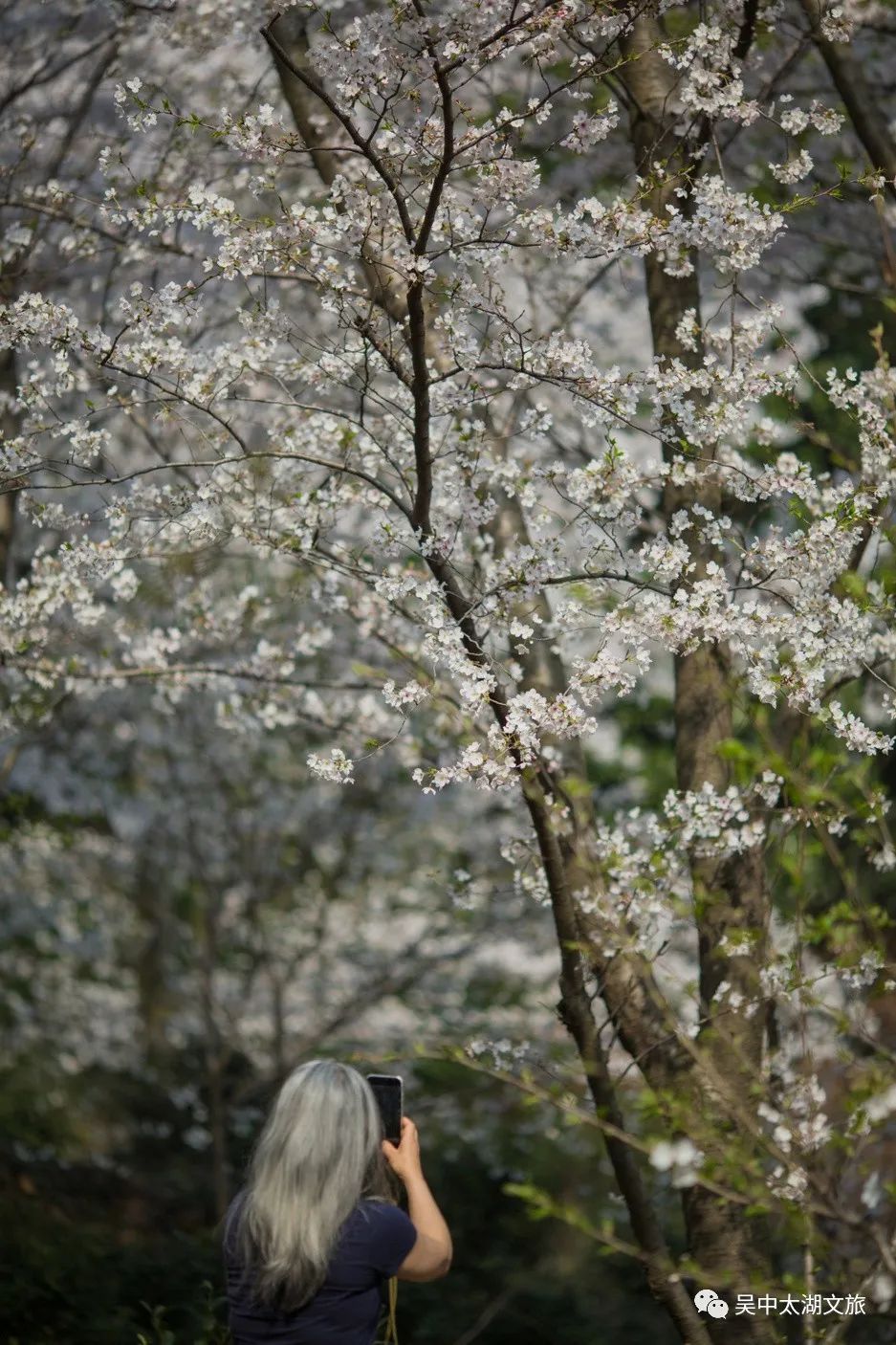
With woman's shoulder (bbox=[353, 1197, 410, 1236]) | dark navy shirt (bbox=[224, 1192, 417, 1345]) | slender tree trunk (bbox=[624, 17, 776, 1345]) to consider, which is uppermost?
slender tree trunk (bbox=[624, 17, 776, 1345])

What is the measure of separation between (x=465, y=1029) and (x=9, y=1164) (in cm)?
284

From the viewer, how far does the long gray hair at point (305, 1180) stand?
224 centimetres

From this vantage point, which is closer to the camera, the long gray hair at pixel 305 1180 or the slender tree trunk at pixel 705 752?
the long gray hair at pixel 305 1180

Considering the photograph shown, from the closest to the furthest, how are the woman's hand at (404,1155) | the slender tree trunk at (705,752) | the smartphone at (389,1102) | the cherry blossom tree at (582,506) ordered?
the woman's hand at (404,1155)
the smartphone at (389,1102)
the cherry blossom tree at (582,506)
the slender tree trunk at (705,752)

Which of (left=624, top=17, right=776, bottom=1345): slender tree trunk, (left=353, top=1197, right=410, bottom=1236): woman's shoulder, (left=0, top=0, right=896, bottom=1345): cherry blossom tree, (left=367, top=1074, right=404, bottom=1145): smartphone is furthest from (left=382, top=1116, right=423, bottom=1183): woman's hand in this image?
(left=624, top=17, right=776, bottom=1345): slender tree trunk

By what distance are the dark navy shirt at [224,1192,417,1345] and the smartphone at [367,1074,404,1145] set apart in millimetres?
242

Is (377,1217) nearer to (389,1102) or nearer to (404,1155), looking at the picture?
(404,1155)

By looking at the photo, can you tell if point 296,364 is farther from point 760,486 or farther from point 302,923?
point 302,923

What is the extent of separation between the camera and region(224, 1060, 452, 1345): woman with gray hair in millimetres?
2242

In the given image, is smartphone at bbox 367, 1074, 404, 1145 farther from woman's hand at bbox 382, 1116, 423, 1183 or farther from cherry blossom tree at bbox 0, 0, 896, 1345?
cherry blossom tree at bbox 0, 0, 896, 1345

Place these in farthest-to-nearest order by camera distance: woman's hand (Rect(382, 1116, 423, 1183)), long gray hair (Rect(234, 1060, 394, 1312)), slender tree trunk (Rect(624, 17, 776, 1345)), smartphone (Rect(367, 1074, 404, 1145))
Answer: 1. slender tree trunk (Rect(624, 17, 776, 1345))
2. smartphone (Rect(367, 1074, 404, 1145))
3. woman's hand (Rect(382, 1116, 423, 1183))
4. long gray hair (Rect(234, 1060, 394, 1312))

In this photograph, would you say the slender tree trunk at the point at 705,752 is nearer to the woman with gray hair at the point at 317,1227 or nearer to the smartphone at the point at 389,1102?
the smartphone at the point at 389,1102

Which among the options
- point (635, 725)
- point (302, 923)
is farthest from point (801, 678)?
point (635, 725)

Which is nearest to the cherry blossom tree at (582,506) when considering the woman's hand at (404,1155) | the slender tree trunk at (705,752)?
the slender tree trunk at (705,752)
